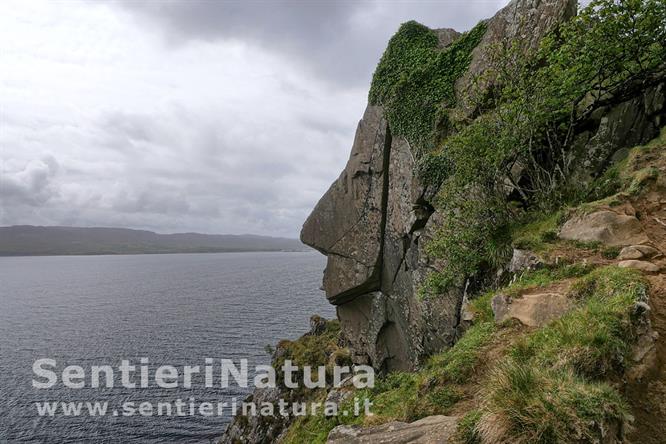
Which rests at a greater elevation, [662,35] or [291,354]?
[662,35]

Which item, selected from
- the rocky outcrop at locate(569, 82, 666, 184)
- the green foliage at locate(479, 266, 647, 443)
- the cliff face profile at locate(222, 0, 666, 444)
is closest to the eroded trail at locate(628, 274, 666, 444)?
the cliff face profile at locate(222, 0, 666, 444)

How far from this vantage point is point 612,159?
51.1ft

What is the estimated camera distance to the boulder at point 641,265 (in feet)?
29.1

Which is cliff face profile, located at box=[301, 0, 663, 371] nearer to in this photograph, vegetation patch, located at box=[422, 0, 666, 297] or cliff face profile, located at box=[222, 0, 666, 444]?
cliff face profile, located at box=[222, 0, 666, 444]

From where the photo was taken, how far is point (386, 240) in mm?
27594

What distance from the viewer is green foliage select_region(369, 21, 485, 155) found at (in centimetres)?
2456

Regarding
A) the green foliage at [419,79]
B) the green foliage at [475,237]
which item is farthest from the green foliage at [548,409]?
the green foliage at [419,79]

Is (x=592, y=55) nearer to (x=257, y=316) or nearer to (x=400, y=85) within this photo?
(x=400, y=85)

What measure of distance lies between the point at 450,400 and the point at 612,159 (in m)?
13.6

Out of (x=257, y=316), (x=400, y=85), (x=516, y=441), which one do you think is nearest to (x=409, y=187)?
(x=400, y=85)

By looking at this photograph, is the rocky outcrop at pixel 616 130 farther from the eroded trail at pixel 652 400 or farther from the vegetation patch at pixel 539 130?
the eroded trail at pixel 652 400

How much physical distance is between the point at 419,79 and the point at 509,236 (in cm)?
1569

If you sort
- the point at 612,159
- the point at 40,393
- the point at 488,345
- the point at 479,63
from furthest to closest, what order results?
the point at 40,393, the point at 479,63, the point at 612,159, the point at 488,345

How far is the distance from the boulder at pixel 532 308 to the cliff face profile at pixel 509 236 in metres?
0.05
